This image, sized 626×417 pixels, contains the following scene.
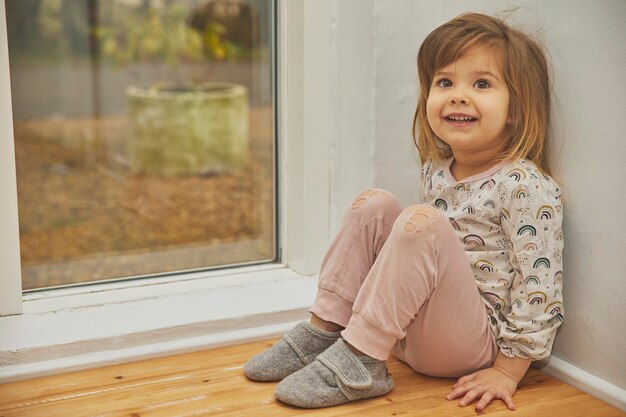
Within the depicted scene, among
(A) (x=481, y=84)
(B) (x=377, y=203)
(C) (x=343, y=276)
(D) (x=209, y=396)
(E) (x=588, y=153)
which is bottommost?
(D) (x=209, y=396)

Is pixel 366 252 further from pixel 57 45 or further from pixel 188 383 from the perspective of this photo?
pixel 57 45

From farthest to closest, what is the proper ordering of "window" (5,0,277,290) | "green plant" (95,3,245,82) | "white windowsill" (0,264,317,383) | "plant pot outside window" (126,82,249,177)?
"plant pot outside window" (126,82,249,177) → "green plant" (95,3,245,82) → "window" (5,0,277,290) → "white windowsill" (0,264,317,383)

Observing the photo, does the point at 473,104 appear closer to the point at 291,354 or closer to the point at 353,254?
the point at 353,254

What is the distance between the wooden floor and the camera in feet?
4.08

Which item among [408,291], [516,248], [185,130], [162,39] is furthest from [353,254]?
[185,130]

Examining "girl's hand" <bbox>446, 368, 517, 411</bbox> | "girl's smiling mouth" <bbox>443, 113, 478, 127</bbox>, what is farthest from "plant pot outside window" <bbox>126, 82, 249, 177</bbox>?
"girl's hand" <bbox>446, 368, 517, 411</bbox>

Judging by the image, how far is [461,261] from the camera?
1249 millimetres

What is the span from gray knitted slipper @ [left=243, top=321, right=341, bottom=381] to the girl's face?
41 cm

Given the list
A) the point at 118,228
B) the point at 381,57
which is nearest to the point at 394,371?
the point at 381,57

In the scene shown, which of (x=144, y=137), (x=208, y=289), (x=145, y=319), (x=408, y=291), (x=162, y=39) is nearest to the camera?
(x=408, y=291)

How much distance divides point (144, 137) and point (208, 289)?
1.45 m

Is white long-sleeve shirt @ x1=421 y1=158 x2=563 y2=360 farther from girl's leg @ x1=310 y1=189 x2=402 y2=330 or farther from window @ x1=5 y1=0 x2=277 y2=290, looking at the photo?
window @ x1=5 y1=0 x2=277 y2=290

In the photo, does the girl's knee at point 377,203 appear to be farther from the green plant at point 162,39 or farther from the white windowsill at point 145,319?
the green plant at point 162,39

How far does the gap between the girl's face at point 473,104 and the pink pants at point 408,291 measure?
162mm
